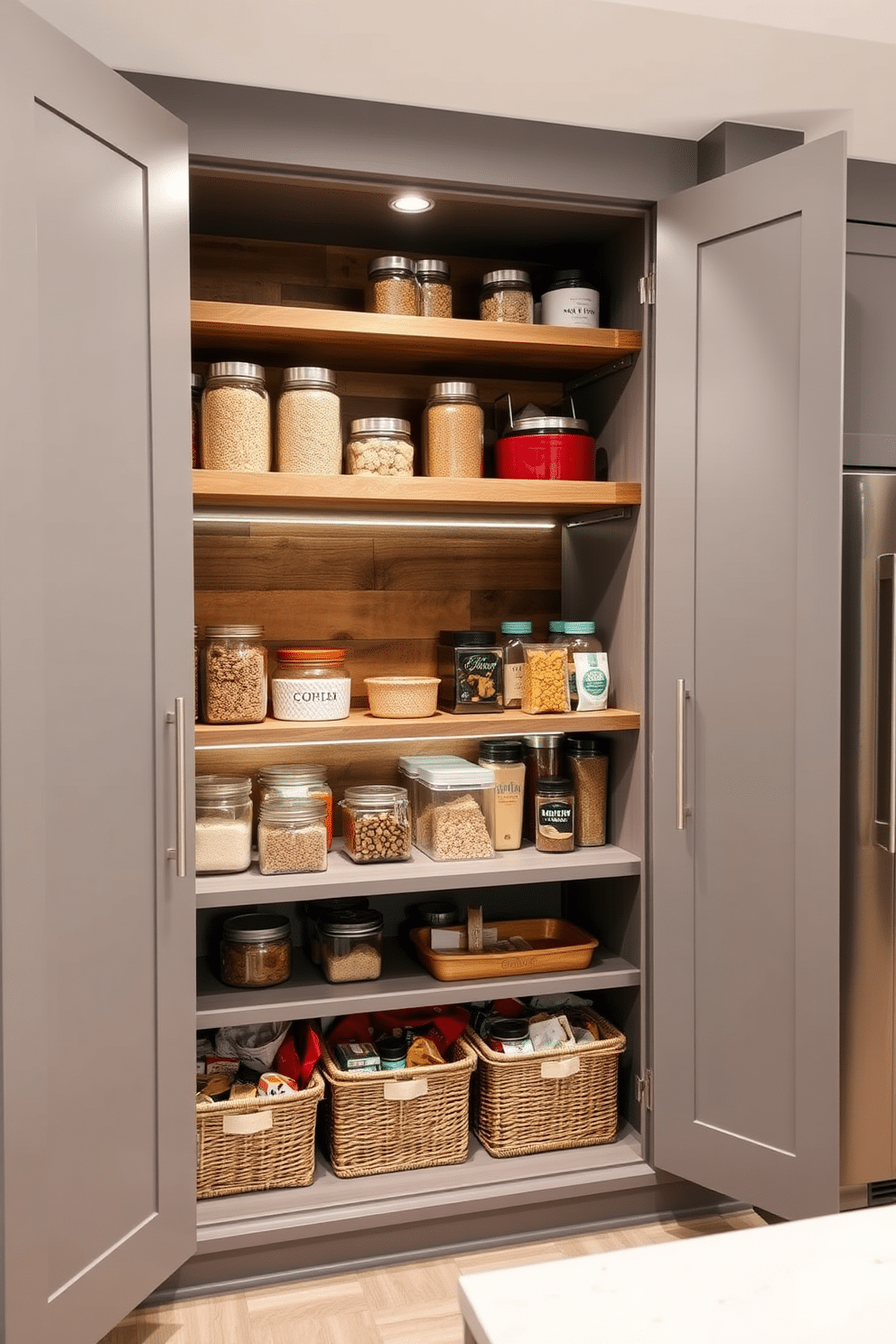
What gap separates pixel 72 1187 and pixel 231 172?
1.84 m

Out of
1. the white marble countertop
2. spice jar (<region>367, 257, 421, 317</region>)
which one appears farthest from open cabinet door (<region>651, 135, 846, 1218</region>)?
the white marble countertop

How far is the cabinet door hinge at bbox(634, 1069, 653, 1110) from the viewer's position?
2.27 meters

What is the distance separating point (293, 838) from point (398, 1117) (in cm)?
66

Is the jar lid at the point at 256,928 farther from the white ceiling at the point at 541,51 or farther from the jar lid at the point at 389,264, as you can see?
the white ceiling at the point at 541,51

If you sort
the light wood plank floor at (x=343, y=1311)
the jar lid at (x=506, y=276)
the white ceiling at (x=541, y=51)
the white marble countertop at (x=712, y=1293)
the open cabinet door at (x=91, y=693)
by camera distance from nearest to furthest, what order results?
the white marble countertop at (x=712, y=1293), the open cabinet door at (x=91, y=693), the white ceiling at (x=541, y=51), the light wood plank floor at (x=343, y=1311), the jar lid at (x=506, y=276)

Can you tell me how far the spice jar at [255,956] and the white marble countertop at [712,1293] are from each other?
1.32 metres

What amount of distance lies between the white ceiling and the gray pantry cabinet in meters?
0.09

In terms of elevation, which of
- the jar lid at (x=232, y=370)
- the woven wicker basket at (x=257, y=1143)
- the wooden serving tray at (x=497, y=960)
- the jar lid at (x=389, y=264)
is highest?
the jar lid at (x=389, y=264)

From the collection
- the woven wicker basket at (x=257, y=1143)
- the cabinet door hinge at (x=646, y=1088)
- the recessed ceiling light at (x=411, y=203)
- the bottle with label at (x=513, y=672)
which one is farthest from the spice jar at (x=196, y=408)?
the cabinet door hinge at (x=646, y=1088)

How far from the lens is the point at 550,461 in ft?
7.64

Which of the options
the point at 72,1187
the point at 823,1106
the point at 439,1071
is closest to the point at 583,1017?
the point at 439,1071

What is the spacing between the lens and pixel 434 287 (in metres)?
2.25

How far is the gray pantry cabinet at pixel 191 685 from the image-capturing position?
1.58 metres

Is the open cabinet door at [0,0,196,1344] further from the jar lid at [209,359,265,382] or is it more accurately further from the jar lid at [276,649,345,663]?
the jar lid at [276,649,345,663]
